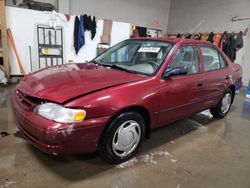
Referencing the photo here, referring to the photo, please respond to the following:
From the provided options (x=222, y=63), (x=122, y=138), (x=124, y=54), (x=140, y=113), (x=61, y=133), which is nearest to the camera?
(x=61, y=133)

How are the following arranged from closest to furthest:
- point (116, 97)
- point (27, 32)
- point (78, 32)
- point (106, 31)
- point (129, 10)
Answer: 1. point (116, 97)
2. point (27, 32)
3. point (78, 32)
4. point (106, 31)
5. point (129, 10)

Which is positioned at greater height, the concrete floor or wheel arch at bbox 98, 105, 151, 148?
wheel arch at bbox 98, 105, 151, 148

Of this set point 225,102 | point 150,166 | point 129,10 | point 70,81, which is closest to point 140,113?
point 150,166

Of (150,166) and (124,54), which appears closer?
(150,166)

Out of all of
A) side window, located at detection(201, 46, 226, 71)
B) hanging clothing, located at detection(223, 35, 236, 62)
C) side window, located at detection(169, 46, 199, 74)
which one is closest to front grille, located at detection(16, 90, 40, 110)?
side window, located at detection(169, 46, 199, 74)

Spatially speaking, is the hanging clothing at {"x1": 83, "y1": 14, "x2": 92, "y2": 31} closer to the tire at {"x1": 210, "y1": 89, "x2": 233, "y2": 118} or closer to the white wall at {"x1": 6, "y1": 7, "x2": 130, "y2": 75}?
the white wall at {"x1": 6, "y1": 7, "x2": 130, "y2": 75}

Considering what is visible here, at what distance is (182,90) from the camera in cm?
226

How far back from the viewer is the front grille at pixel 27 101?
65.5 inches

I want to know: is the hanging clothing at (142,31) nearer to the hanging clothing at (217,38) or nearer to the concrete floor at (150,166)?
the hanging clothing at (217,38)

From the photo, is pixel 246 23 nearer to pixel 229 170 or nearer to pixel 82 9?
pixel 82 9

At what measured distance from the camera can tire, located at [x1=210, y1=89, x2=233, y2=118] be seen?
3.22 m

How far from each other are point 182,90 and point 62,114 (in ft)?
4.39

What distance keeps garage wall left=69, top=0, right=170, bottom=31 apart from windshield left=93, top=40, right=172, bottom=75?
15.2 feet

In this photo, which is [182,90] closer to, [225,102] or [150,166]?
[150,166]
